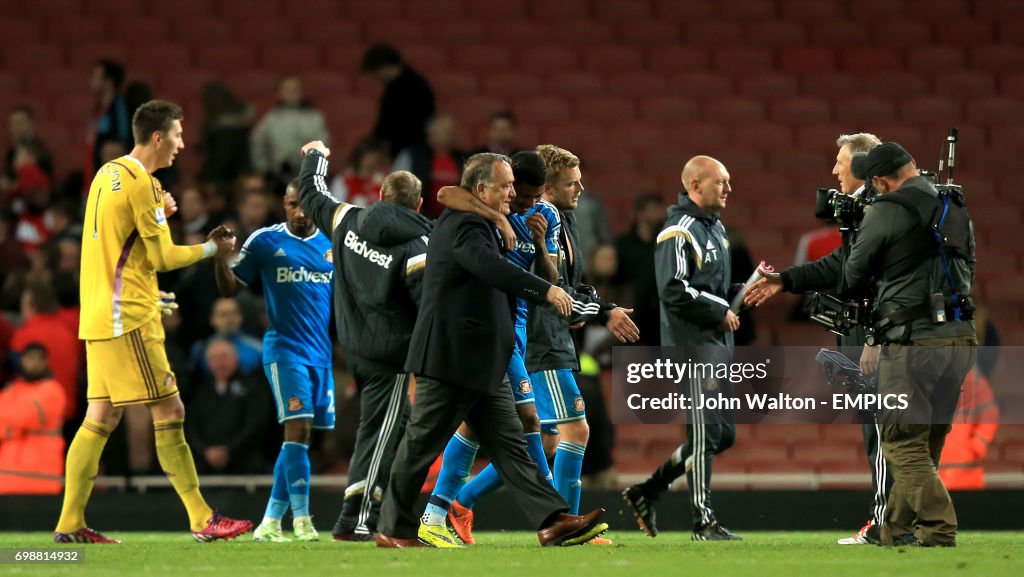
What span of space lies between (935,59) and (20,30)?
30.7 feet

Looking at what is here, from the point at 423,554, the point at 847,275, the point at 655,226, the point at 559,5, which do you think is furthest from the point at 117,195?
the point at 559,5

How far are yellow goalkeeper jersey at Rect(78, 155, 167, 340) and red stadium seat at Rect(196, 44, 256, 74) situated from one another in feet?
26.3

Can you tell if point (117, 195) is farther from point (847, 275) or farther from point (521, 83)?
point (521, 83)

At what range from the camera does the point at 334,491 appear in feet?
37.0

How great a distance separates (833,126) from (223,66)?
607cm

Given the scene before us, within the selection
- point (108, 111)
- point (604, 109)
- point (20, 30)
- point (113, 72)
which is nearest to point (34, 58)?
point (20, 30)

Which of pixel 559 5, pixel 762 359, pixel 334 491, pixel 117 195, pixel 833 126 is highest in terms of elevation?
pixel 559 5

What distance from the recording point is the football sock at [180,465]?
8.22m

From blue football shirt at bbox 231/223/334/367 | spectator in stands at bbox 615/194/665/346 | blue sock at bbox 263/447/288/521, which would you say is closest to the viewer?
blue sock at bbox 263/447/288/521

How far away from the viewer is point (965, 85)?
1590 cm

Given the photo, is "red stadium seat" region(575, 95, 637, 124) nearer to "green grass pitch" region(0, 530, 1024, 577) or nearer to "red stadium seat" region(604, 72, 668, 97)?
"red stadium seat" region(604, 72, 668, 97)

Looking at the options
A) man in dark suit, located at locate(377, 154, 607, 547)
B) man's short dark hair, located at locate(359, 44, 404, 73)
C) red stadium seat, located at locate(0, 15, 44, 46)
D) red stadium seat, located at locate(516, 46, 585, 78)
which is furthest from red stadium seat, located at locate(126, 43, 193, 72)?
man in dark suit, located at locate(377, 154, 607, 547)

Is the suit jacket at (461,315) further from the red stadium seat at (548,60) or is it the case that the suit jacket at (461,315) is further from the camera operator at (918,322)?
the red stadium seat at (548,60)

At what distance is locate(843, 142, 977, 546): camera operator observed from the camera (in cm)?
734
